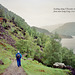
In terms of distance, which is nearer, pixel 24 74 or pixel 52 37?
pixel 24 74

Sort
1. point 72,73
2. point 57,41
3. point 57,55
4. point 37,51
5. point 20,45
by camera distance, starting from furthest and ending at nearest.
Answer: point 37,51, point 20,45, point 57,41, point 57,55, point 72,73

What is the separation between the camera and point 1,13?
63.6m

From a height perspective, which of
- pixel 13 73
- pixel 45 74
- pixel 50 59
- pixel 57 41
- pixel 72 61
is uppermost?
pixel 57 41

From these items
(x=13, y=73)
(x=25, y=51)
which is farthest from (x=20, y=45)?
(x=13, y=73)

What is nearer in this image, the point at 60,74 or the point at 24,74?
the point at 24,74

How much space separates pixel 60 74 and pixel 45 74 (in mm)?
2421

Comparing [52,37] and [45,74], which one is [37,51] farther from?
[45,74]

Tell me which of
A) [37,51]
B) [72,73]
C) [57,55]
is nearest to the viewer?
[72,73]

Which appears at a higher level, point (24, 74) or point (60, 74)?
point (24, 74)

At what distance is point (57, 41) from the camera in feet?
74.8

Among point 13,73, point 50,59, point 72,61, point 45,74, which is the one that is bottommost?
point 72,61

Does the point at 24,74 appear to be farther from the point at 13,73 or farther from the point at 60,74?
the point at 60,74

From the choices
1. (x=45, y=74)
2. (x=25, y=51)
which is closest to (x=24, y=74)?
(x=45, y=74)

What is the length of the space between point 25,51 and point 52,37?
37.7ft
